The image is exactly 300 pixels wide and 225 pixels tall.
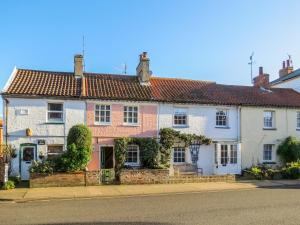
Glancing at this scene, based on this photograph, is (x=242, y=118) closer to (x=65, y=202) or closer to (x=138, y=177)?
(x=138, y=177)

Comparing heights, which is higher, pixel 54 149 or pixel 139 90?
pixel 139 90

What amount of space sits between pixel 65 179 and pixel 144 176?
4.64 meters

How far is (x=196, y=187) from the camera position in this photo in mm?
20812

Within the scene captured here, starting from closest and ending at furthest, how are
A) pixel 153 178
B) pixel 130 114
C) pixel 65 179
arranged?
pixel 65 179 < pixel 153 178 < pixel 130 114

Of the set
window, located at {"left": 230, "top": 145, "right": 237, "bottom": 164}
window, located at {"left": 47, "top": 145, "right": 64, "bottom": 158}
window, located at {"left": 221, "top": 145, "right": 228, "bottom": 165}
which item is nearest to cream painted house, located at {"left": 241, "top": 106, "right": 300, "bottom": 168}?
window, located at {"left": 230, "top": 145, "right": 237, "bottom": 164}

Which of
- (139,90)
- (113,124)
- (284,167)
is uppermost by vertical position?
(139,90)

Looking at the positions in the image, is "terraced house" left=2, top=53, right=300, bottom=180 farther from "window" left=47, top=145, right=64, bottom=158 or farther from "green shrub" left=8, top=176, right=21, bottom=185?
"green shrub" left=8, top=176, right=21, bottom=185

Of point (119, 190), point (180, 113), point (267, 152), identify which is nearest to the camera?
point (119, 190)

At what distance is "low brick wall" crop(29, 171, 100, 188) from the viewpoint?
2048 centimetres

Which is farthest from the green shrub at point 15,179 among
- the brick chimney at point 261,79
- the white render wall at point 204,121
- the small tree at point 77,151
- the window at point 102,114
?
the brick chimney at point 261,79

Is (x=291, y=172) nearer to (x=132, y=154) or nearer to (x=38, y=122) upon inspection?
(x=132, y=154)

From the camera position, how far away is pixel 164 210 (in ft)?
43.2

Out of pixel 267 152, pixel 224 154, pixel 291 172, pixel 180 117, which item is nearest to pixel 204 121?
pixel 180 117

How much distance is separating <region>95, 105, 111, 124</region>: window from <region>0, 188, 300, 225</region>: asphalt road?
933cm
